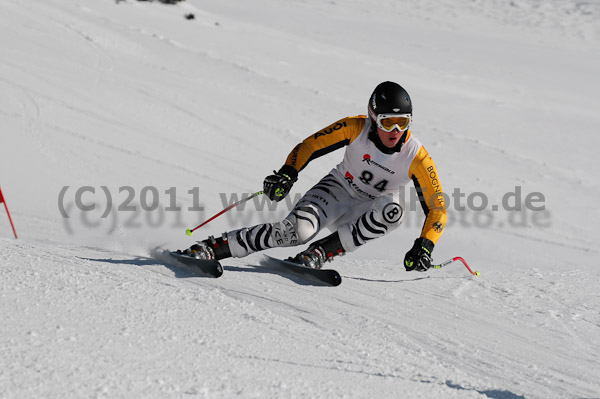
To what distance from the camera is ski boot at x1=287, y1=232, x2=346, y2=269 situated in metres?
4.76

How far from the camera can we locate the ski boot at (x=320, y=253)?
15.6 feet

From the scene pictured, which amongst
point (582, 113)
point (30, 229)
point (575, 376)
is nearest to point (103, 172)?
point (30, 229)

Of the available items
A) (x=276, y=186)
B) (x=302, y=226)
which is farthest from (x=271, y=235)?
(x=276, y=186)

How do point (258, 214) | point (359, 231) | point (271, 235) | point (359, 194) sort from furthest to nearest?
point (258, 214)
point (359, 194)
point (359, 231)
point (271, 235)

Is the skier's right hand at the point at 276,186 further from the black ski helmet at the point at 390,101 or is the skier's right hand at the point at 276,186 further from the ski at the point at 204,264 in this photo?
the black ski helmet at the point at 390,101

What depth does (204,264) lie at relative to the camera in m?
4.41

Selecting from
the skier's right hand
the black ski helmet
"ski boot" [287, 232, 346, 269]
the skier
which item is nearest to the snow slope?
"ski boot" [287, 232, 346, 269]

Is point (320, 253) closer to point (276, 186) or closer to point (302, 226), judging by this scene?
point (302, 226)

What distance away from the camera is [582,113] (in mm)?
12695

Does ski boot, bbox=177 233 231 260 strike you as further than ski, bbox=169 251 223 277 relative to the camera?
Yes

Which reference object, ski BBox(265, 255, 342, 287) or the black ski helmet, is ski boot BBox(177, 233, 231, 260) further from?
the black ski helmet

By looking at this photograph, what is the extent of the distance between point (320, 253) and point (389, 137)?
983 mm

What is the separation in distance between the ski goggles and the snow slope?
1.15 metres

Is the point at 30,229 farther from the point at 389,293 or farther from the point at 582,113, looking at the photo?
the point at 582,113
